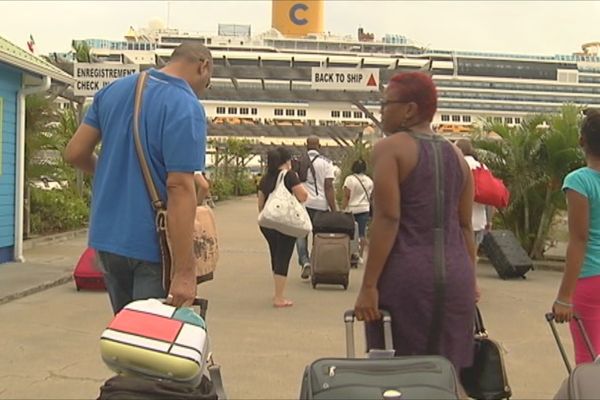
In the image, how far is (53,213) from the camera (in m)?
16.8

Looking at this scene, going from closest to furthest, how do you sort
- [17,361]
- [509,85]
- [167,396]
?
[167,396]
[17,361]
[509,85]

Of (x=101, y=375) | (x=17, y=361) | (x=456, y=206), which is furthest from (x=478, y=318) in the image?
(x=17, y=361)

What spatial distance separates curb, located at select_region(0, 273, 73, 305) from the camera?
8.93m

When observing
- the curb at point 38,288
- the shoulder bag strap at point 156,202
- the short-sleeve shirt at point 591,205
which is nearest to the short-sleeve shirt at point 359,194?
the curb at point 38,288

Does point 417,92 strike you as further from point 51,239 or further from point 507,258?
point 51,239

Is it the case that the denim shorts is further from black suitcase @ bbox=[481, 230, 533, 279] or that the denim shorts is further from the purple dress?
the purple dress

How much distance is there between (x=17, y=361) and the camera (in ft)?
20.4

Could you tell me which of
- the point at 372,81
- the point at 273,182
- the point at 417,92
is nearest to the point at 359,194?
the point at 372,81

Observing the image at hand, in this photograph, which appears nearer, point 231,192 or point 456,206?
point 456,206

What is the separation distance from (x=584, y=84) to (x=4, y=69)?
82.8 meters

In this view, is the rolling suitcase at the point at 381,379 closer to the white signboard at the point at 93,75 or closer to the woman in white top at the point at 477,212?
the woman in white top at the point at 477,212

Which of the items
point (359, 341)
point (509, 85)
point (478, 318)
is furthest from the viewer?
point (509, 85)

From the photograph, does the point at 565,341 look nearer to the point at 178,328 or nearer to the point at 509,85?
the point at 178,328

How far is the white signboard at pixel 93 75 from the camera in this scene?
14422 millimetres
